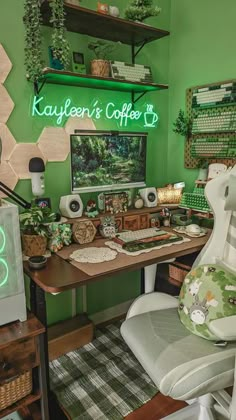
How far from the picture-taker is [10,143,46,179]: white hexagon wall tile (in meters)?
1.82

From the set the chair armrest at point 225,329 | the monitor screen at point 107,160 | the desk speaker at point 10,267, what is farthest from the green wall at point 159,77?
the chair armrest at point 225,329

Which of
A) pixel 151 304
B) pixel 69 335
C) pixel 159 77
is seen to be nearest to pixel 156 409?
pixel 151 304

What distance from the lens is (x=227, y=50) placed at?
205 centimetres

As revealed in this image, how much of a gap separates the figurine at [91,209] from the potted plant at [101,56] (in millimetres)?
809

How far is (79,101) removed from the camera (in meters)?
2.04

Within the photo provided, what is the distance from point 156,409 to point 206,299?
0.74 meters

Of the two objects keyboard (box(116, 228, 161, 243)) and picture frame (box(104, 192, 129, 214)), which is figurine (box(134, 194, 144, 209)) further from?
keyboard (box(116, 228, 161, 243))

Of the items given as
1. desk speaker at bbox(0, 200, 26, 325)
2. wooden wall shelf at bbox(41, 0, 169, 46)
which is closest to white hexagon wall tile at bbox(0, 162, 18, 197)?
desk speaker at bbox(0, 200, 26, 325)

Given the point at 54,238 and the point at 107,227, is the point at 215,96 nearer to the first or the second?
the point at 107,227

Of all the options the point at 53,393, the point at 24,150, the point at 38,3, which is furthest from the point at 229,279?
the point at 38,3

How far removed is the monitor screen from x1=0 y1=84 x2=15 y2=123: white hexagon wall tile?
0.39 metres

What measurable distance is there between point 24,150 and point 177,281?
1.35m

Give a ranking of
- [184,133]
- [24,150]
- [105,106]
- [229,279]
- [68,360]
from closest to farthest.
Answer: [229,279] → [24,150] → [68,360] → [105,106] → [184,133]

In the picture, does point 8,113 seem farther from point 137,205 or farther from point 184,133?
point 184,133
